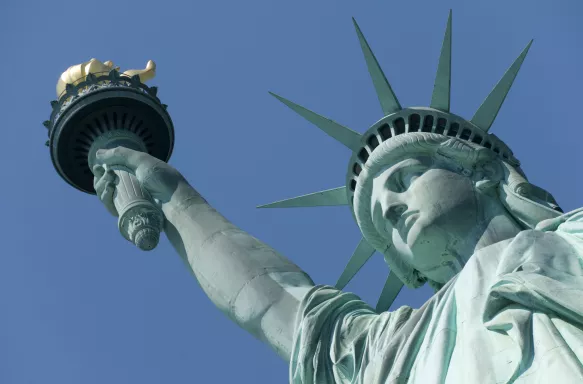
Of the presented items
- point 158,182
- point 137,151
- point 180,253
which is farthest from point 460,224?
point 137,151

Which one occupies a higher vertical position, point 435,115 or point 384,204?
point 435,115

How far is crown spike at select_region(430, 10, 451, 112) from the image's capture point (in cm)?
1384

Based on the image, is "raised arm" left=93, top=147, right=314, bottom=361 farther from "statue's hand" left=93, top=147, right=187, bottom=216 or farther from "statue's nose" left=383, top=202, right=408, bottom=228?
"statue's nose" left=383, top=202, right=408, bottom=228

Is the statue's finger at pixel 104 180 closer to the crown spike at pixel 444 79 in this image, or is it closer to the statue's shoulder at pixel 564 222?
the crown spike at pixel 444 79

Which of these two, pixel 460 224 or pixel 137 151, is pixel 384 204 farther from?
pixel 137 151

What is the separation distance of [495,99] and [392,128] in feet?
4.19

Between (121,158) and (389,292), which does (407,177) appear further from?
(121,158)

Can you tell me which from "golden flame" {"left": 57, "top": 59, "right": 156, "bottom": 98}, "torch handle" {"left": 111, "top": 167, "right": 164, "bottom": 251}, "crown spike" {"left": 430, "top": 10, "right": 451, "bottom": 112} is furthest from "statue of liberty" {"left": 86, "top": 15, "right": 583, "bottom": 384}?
"golden flame" {"left": 57, "top": 59, "right": 156, "bottom": 98}

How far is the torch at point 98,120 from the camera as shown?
1847 cm

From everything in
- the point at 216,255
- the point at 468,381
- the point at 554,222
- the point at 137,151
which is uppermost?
the point at 137,151

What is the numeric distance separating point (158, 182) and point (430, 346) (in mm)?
6602

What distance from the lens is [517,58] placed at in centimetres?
1381

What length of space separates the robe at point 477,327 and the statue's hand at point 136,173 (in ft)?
13.3

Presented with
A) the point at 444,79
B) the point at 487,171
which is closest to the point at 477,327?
the point at 487,171
